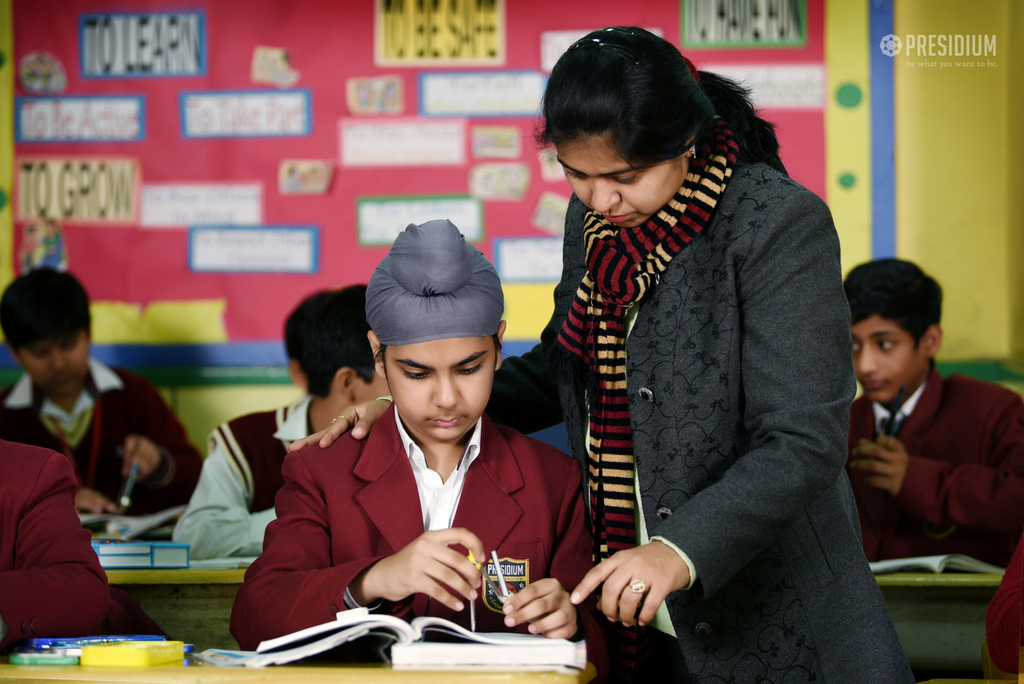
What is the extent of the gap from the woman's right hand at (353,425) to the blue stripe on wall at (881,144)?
99.6 inches

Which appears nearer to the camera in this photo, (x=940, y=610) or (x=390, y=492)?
(x=390, y=492)

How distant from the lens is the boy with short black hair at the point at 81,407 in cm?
336

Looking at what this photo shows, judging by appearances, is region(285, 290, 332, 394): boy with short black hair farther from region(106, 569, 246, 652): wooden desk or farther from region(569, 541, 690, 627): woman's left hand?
region(569, 541, 690, 627): woman's left hand

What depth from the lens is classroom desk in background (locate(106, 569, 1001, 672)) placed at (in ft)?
6.69

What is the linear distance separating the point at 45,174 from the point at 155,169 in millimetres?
466

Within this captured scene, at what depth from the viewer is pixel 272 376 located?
148 inches

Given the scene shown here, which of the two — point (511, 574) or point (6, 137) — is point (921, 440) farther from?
point (6, 137)

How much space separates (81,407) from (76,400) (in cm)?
3

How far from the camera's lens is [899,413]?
291cm

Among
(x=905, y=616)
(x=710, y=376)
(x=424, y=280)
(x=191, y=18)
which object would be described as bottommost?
(x=905, y=616)

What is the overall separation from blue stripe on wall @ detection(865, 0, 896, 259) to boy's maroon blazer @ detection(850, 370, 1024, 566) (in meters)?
0.79

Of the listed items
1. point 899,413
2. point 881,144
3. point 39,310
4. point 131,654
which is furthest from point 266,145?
point 131,654

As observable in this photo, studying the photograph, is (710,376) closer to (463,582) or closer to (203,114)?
(463,582)

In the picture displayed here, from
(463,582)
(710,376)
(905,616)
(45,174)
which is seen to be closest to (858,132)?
(905,616)
